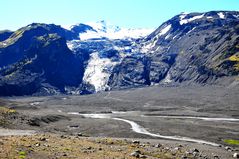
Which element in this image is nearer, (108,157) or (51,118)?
(108,157)

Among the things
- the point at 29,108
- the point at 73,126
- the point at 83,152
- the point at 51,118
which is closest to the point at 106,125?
the point at 73,126

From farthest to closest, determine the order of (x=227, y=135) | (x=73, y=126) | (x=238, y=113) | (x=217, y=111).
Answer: (x=217, y=111), (x=238, y=113), (x=73, y=126), (x=227, y=135)

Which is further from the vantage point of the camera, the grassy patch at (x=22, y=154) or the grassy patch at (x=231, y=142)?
the grassy patch at (x=231, y=142)

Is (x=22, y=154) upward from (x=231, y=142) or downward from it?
upward

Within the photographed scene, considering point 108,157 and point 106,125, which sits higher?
point 108,157

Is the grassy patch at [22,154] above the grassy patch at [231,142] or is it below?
above

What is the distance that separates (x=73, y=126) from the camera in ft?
412

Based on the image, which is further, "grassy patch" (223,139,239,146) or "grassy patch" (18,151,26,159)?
"grassy patch" (223,139,239,146)

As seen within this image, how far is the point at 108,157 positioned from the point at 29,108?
151 metres

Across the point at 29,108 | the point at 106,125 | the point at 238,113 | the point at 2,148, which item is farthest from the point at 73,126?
the point at 2,148

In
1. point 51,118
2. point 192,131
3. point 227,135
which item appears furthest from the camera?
point 51,118

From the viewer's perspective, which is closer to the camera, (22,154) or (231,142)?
(22,154)

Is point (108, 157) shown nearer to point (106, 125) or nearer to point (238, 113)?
point (106, 125)

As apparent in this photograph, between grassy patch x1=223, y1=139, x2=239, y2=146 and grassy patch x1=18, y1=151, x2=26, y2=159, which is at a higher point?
grassy patch x1=18, y1=151, x2=26, y2=159
